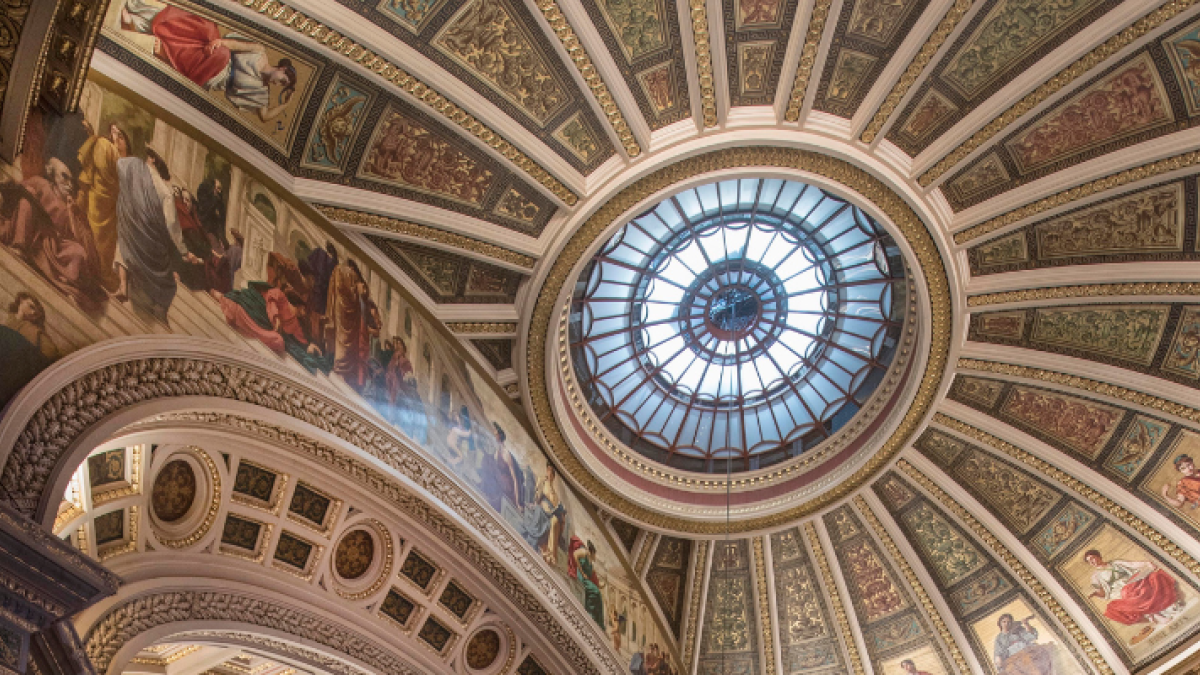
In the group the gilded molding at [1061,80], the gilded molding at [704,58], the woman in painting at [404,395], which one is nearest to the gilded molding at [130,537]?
the woman in painting at [404,395]

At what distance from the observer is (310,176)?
8.81 metres

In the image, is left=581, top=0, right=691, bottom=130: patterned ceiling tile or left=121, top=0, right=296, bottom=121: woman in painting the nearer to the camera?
left=121, top=0, right=296, bottom=121: woman in painting

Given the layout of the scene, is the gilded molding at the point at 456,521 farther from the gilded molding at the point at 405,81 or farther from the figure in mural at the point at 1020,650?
the figure in mural at the point at 1020,650

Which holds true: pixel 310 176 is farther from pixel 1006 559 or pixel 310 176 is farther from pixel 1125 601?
pixel 1125 601

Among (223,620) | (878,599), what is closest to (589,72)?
(223,620)

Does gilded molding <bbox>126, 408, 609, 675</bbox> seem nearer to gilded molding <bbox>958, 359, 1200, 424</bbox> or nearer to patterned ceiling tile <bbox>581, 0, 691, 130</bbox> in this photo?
patterned ceiling tile <bbox>581, 0, 691, 130</bbox>

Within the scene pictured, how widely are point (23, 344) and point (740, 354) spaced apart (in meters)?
10.3

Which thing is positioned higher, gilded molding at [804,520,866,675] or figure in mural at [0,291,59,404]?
gilded molding at [804,520,866,675]

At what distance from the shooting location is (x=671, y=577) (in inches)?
561

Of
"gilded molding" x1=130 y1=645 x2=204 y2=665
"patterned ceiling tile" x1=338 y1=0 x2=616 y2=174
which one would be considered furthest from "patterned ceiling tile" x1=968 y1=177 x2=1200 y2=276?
"gilded molding" x1=130 y1=645 x2=204 y2=665

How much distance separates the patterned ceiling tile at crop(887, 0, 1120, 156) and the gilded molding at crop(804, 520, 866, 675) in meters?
6.70

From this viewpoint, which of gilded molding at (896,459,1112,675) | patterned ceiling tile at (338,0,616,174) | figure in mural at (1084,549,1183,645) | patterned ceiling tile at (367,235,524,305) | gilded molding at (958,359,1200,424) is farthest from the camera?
gilded molding at (896,459,1112,675)

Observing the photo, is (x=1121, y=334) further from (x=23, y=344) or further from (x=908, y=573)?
(x=23, y=344)

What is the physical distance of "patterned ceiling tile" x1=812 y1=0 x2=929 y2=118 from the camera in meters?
8.83
